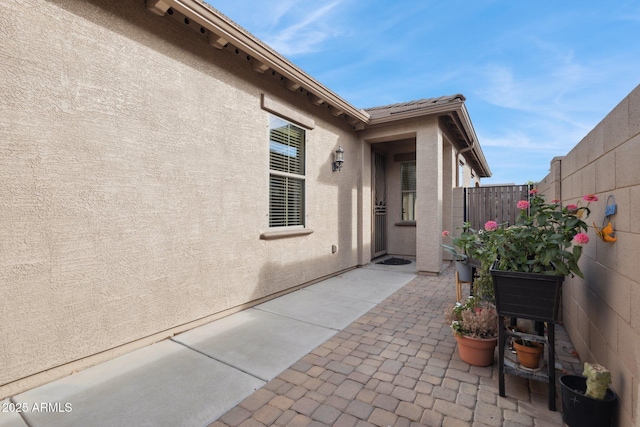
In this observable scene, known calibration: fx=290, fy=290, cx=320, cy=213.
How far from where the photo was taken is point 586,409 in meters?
1.63

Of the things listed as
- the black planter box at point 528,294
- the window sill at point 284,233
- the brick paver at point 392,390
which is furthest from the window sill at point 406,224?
the black planter box at point 528,294

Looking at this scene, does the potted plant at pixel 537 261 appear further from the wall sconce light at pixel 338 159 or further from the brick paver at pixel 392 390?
the wall sconce light at pixel 338 159

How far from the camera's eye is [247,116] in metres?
3.87

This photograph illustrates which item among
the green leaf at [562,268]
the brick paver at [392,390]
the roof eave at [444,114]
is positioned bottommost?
the brick paver at [392,390]

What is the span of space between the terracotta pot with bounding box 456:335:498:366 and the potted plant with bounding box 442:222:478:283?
94cm

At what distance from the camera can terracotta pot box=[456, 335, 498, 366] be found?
2410 millimetres

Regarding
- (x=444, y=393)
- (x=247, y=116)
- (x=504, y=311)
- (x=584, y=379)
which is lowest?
(x=444, y=393)

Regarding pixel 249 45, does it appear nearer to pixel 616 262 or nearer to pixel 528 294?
pixel 528 294

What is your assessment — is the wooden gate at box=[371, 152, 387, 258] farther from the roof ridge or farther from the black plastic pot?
the black plastic pot

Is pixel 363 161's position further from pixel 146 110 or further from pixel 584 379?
→ pixel 584 379

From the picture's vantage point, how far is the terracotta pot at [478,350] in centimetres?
241

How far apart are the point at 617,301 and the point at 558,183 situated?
2.25 meters

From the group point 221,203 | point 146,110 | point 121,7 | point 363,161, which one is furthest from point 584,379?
point 363,161

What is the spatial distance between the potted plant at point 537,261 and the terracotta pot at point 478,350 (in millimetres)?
489
